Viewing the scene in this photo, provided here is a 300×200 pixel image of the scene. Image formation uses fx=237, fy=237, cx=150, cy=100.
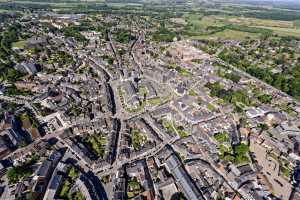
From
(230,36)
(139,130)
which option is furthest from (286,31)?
(139,130)

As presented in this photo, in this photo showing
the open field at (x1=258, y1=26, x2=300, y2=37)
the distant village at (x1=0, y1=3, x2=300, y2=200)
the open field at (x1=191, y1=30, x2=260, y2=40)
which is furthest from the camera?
the open field at (x1=258, y1=26, x2=300, y2=37)

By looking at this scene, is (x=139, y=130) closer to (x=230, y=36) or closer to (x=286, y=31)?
(x=230, y=36)

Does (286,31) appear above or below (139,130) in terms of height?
above

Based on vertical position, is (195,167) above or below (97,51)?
below

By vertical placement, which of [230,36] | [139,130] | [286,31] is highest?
[286,31]

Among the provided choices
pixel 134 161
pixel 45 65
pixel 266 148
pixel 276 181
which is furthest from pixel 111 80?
pixel 276 181

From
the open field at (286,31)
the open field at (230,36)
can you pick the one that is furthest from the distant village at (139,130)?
the open field at (286,31)

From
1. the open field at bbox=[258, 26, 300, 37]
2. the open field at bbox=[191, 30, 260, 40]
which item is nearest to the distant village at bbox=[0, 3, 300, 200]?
the open field at bbox=[191, 30, 260, 40]

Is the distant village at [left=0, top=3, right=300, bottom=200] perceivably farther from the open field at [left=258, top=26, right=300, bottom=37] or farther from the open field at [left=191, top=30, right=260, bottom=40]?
the open field at [left=258, top=26, right=300, bottom=37]

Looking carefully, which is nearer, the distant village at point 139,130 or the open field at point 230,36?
the distant village at point 139,130

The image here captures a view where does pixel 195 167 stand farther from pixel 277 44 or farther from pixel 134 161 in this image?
pixel 277 44

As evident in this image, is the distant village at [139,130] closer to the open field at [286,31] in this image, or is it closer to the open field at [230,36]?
the open field at [230,36]
